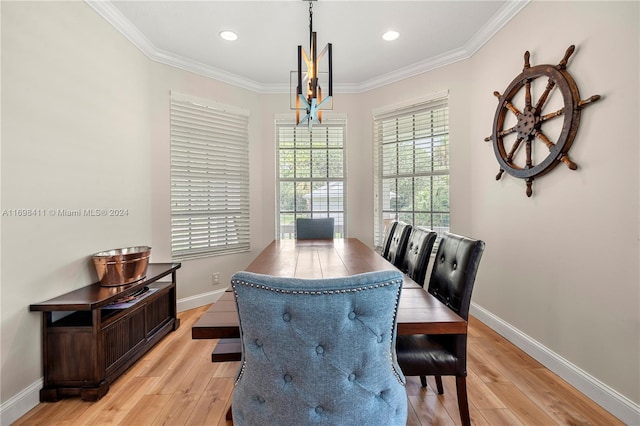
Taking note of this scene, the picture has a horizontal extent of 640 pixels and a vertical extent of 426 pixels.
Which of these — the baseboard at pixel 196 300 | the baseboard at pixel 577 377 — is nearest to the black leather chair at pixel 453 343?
the baseboard at pixel 577 377

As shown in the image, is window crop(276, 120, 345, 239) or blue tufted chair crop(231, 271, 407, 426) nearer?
blue tufted chair crop(231, 271, 407, 426)

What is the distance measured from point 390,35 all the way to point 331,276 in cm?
245

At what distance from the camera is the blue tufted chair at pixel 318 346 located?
0.80 m

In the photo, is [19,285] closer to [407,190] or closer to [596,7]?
[407,190]

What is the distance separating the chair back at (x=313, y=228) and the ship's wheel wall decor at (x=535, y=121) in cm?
185

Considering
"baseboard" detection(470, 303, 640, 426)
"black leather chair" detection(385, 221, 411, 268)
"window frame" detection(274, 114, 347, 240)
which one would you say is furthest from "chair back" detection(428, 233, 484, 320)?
"window frame" detection(274, 114, 347, 240)

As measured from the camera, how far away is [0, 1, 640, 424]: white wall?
1.63 metres

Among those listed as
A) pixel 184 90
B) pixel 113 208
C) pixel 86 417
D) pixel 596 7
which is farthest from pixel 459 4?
pixel 86 417

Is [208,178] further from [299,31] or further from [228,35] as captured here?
[299,31]

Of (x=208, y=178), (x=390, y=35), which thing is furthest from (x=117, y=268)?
(x=390, y=35)

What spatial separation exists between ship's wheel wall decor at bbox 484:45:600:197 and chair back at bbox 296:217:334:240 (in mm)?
1849

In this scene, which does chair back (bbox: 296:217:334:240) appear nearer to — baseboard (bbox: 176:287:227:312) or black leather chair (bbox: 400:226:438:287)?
baseboard (bbox: 176:287:227:312)

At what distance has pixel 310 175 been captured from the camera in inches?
157

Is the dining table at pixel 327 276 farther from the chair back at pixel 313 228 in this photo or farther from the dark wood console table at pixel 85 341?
the dark wood console table at pixel 85 341
